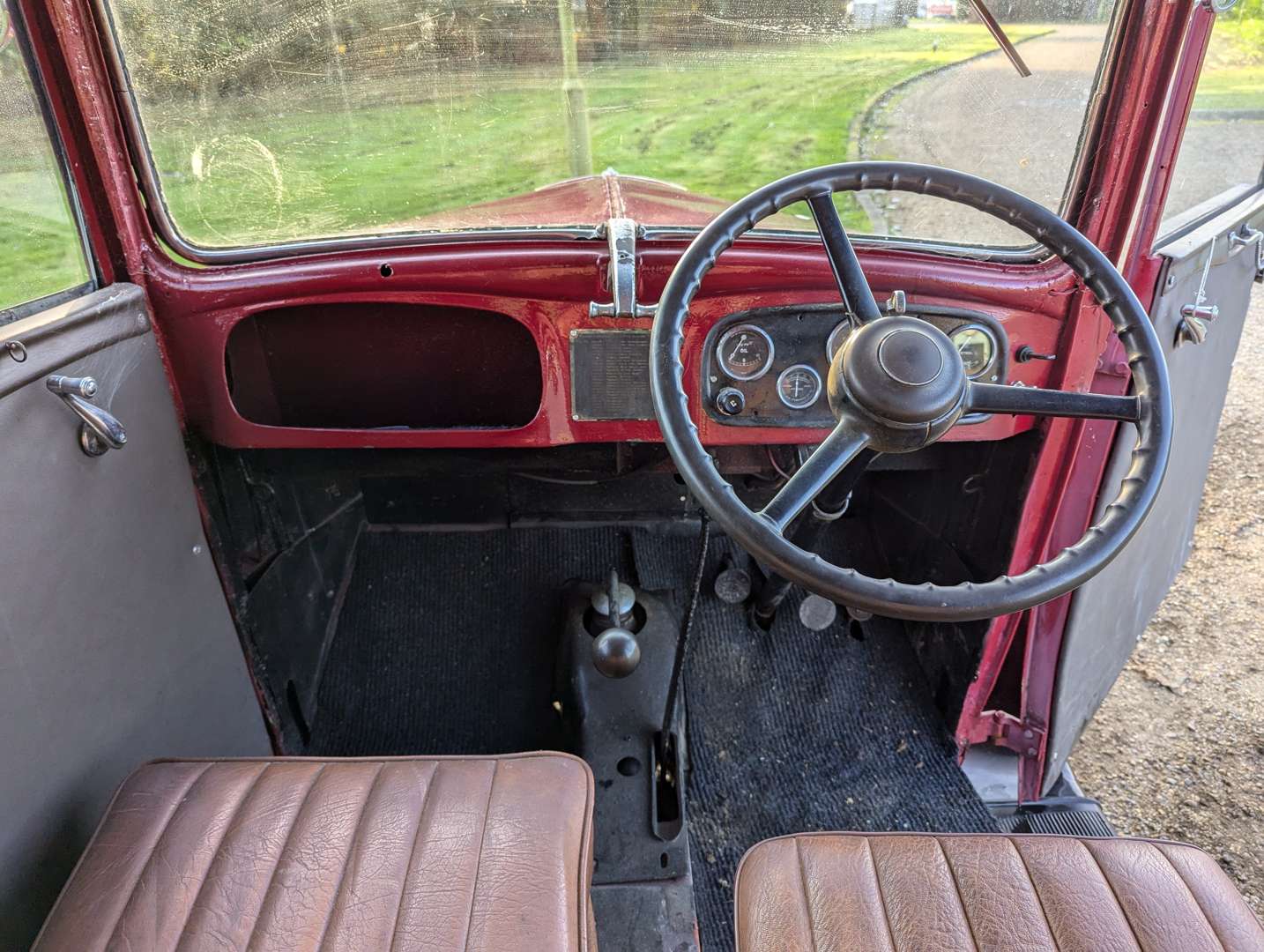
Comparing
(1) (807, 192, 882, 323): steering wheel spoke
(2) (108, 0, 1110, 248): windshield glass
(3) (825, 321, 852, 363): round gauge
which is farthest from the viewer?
(3) (825, 321, 852, 363): round gauge

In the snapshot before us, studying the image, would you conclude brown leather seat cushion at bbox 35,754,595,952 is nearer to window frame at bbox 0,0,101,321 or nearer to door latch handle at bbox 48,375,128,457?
door latch handle at bbox 48,375,128,457

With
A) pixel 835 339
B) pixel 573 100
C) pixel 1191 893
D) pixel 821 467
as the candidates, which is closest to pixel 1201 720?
pixel 1191 893

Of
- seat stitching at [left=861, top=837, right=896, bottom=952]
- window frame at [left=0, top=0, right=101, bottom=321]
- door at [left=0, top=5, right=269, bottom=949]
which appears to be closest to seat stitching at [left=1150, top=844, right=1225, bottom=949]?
seat stitching at [left=861, top=837, right=896, bottom=952]

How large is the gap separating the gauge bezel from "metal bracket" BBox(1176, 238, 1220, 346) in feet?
1.21

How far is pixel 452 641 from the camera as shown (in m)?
2.27

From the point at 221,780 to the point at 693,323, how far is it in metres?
0.99

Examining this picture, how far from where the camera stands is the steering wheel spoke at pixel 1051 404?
1.16 metres

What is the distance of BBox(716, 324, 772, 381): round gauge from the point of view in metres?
1.43

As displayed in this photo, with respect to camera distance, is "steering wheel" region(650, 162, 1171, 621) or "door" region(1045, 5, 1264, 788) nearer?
"steering wheel" region(650, 162, 1171, 621)

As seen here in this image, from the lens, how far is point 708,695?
2.15 m

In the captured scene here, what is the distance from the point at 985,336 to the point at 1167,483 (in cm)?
76

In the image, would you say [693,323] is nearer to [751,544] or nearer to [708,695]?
[751,544]

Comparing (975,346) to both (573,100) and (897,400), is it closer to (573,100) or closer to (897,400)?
(897,400)

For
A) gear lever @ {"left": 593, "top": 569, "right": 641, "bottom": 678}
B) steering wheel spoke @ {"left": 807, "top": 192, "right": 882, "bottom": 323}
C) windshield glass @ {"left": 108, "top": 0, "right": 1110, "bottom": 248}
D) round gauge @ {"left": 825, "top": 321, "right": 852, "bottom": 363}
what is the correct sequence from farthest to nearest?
gear lever @ {"left": 593, "top": 569, "right": 641, "bottom": 678}, round gauge @ {"left": 825, "top": 321, "right": 852, "bottom": 363}, windshield glass @ {"left": 108, "top": 0, "right": 1110, "bottom": 248}, steering wheel spoke @ {"left": 807, "top": 192, "right": 882, "bottom": 323}
